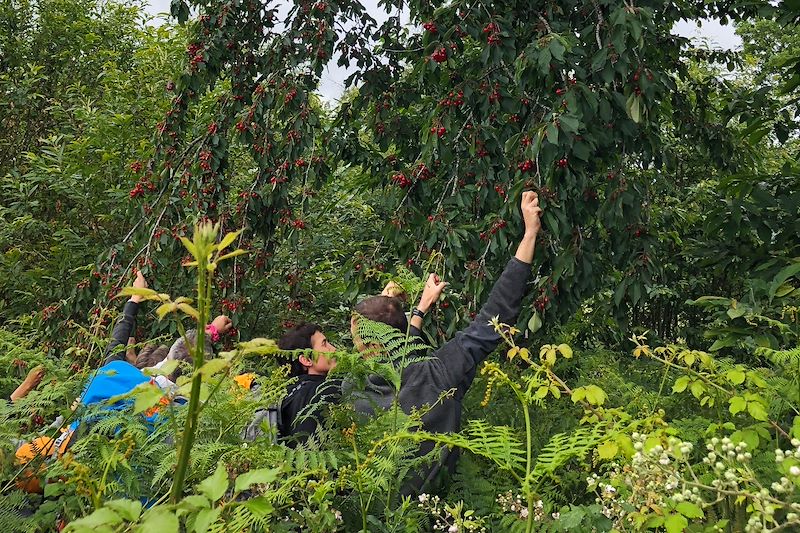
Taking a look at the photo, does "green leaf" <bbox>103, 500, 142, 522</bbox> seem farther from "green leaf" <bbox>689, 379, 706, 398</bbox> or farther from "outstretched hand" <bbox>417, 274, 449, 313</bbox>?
"outstretched hand" <bbox>417, 274, 449, 313</bbox>

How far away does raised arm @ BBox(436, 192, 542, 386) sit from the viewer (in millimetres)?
2104

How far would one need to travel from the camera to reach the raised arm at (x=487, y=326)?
2.10m

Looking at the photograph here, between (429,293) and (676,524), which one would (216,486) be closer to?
(676,524)

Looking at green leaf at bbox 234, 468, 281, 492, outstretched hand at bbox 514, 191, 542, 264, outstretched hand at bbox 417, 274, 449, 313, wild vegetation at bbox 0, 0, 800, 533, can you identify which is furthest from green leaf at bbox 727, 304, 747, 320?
green leaf at bbox 234, 468, 281, 492

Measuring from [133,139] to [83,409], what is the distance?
5.09 m

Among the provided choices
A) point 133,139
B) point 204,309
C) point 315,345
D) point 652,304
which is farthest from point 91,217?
point 204,309

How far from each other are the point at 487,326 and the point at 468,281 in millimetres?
941

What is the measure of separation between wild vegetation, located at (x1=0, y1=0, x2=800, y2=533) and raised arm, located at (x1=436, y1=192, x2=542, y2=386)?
0.13 meters

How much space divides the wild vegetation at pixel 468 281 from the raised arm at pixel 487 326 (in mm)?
132

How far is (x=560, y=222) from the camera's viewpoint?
9.48 ft

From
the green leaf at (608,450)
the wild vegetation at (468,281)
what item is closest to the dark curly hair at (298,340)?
the wild vegetation at (468,281)

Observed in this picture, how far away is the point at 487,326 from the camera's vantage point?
2123 millimetres

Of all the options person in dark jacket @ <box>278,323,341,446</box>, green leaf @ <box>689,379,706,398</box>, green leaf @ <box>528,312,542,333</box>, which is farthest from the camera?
green leaf @ <box>528,312,542,333</box>

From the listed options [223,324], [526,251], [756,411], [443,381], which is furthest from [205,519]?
[223,324]
